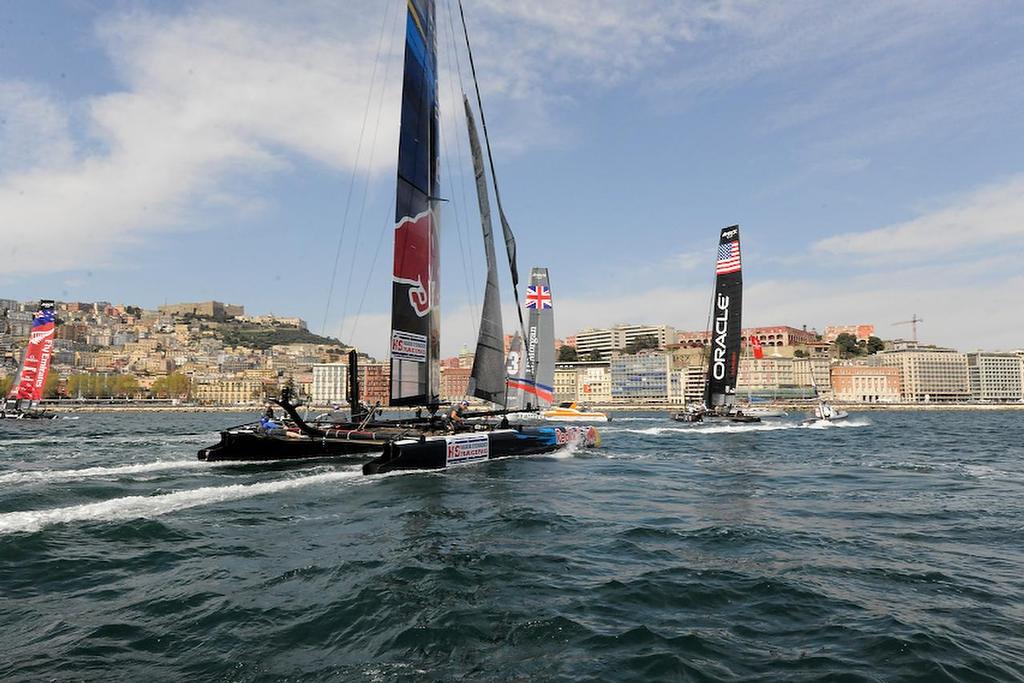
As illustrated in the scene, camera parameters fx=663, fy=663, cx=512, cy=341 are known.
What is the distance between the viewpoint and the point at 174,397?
153375 mm

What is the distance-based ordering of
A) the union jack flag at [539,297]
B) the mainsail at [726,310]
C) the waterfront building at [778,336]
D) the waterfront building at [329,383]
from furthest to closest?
the waterfront building at [778,336], the waterfront building at [329,383], the mainsail at [726,310], the union jack flag at [539,297]

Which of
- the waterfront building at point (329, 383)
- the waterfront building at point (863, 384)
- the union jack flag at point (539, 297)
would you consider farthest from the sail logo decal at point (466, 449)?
the waterfront building at point (329, 383)

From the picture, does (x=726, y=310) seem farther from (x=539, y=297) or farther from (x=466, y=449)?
(x=466, y=449)

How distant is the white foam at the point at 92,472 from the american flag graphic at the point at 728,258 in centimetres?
3730

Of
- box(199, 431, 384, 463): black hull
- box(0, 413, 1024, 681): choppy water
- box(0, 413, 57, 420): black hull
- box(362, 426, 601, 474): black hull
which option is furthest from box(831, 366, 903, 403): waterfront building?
box(199, 431, 384, 463): black hull

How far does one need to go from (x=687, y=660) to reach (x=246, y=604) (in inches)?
158

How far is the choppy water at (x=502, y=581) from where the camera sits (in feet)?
16.4

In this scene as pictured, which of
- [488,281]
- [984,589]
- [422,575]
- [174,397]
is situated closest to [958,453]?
[488,281]

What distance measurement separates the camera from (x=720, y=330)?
46.3 meters

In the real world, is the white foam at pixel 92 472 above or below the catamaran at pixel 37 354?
below

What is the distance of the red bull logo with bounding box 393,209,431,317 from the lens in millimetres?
18547

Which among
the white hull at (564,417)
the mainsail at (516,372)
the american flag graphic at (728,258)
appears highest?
the american flag graphic at (728,258)

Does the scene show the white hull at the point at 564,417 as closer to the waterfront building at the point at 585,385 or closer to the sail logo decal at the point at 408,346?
the sail logo decal at the point at 408,346

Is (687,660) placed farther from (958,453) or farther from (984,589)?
(958,453)
